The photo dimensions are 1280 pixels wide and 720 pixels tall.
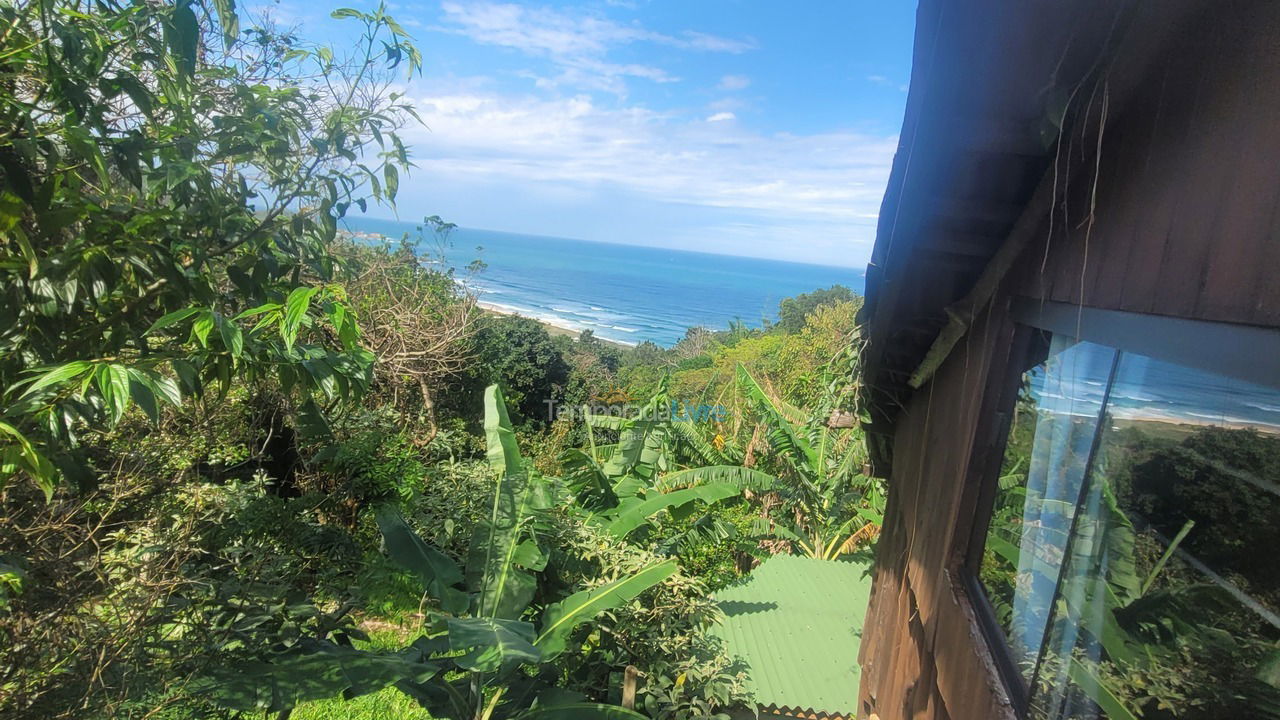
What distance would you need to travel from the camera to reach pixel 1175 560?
116 centimetres

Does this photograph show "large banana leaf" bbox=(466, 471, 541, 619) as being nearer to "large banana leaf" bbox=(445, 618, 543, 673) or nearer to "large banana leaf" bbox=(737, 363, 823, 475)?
"large banana leaf" bbox=(445, 618, 543, 673)

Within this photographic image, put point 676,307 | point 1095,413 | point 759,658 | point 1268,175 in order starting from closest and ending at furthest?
point 1268,175 < point 1095,413 < point 759,658 < point 676,307

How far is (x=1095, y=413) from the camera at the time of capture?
1.58 metres

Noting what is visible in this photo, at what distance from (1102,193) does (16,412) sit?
2.71 m

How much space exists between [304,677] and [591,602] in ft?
6.53

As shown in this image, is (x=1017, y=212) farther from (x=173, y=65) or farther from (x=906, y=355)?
(x=173, y=65)

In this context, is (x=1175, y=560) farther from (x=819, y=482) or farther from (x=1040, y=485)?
(x=819, y=482)

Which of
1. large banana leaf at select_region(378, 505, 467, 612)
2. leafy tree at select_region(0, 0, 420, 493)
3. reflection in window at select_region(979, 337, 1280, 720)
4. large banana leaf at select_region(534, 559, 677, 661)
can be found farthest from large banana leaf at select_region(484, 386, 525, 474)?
reflection in window at select_region(979, 337, 1280, 720)

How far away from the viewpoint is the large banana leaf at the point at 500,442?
5.00 meters

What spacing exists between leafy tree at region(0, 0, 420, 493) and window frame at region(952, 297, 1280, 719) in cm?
205

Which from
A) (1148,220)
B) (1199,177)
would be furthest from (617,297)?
(1199,177)

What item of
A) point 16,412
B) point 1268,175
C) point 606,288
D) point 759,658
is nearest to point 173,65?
point 16,412

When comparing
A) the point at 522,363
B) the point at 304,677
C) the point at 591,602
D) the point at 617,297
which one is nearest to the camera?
the point at 304,677

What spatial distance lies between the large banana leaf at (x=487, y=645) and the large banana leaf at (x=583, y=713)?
0.71m
